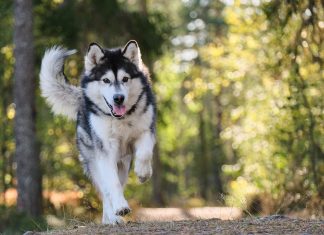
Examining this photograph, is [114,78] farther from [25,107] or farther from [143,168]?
[25,107]

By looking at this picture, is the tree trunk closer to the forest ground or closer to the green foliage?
the green foliage

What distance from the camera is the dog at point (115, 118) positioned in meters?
7.90

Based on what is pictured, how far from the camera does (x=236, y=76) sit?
20062 mm

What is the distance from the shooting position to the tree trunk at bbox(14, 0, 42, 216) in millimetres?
14789

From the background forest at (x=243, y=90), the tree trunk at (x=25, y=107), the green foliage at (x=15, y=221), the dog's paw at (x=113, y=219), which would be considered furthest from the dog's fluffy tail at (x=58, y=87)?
the tree trunk at (x=25, y=107)

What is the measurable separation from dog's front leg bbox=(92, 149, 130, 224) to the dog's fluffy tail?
1223 mm

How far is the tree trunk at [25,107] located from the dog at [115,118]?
21.6 ft

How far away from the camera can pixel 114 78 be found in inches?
319

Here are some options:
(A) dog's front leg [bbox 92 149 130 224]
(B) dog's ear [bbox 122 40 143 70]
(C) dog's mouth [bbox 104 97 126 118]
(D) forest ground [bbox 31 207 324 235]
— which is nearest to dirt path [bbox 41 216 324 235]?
(D) forest ground [bbox 31 207 324 235]

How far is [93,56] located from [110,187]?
65.4 inches

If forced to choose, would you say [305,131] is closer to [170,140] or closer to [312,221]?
[312,221]

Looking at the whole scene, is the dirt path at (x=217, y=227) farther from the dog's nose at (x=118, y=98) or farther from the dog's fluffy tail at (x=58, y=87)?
the dog's fluffy tail at (x=58, y=87)

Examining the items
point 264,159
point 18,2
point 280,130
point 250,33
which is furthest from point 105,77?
point 250,33

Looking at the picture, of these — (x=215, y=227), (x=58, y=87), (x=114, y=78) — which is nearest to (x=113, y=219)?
(x=114, y=78)
